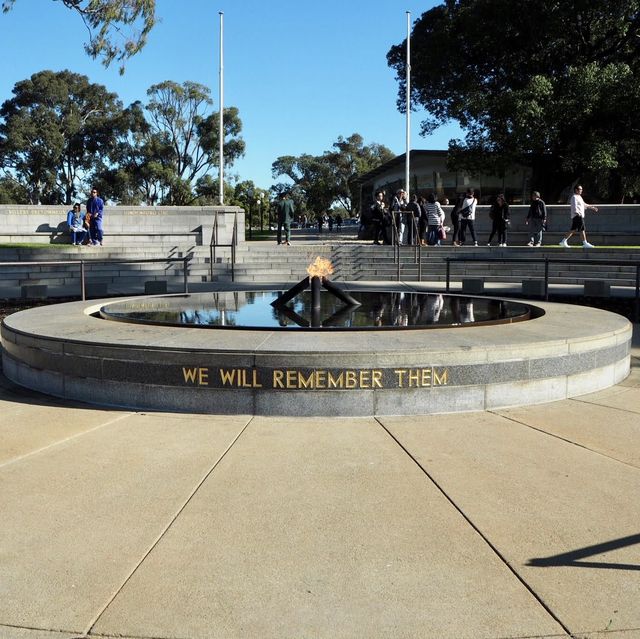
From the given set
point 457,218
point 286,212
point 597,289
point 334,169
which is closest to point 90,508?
point 597,289

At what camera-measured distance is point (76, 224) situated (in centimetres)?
2217

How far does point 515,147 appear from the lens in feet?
102

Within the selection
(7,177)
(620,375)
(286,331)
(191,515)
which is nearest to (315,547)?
(191,515)

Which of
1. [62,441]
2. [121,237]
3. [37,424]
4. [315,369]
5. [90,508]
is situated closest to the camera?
[90,508]

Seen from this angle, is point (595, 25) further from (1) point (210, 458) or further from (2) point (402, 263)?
(1) point (210, 458)

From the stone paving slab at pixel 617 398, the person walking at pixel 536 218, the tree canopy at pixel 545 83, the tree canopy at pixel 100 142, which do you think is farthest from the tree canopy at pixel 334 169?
the stone paving slab at pixel 617 398

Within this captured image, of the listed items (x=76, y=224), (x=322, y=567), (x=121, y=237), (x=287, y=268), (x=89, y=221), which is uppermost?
(x=89, y=221)

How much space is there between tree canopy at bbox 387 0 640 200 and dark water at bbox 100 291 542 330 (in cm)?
2042

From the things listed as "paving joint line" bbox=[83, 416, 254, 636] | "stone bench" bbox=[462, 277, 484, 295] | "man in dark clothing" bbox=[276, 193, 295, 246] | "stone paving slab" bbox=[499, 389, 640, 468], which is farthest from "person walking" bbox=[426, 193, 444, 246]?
"paving joint line" bbox=[83, 416, 254, 636]

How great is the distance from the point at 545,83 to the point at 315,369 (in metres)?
26.4

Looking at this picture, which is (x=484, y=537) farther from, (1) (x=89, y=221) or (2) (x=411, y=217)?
(1) (x=89, y=221)

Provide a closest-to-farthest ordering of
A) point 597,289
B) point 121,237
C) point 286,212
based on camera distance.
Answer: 1. point 597,289
2. point 286,212
3. point 121,237

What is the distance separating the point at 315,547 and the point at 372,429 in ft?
6.97

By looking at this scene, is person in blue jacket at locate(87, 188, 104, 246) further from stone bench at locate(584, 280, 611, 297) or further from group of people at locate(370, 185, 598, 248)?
stone bench at locate(584, 280, 611, 297)
